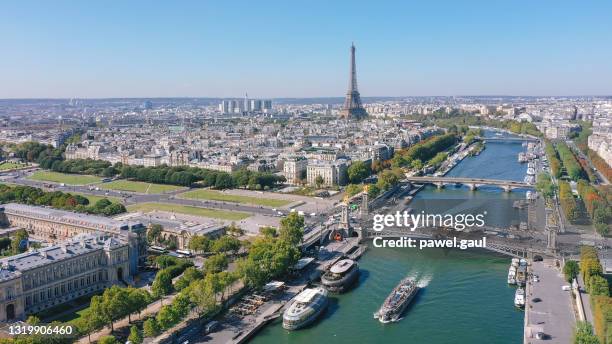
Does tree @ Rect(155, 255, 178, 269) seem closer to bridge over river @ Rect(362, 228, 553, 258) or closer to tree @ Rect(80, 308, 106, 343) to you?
tree @ Rect(80, 308, 106, 343)

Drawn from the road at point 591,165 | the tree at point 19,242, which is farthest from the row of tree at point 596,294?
the road at point 591,165

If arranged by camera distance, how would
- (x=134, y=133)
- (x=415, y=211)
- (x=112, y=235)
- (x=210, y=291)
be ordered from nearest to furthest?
(x=210, y=291)
(x=112, y=235)
(x=415, y=211)
(x=134, y=133)

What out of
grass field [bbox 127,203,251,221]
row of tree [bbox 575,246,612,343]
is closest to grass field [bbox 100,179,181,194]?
grass field [bbox 127,203,251,221]

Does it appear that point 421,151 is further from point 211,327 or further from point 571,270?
point 211,327

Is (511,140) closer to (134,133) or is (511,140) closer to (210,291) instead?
(134,133)

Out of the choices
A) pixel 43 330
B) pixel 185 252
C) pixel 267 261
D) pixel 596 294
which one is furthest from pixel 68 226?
pixel 596 294

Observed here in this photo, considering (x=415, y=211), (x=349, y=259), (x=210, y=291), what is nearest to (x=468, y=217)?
(x=415, y=211)
